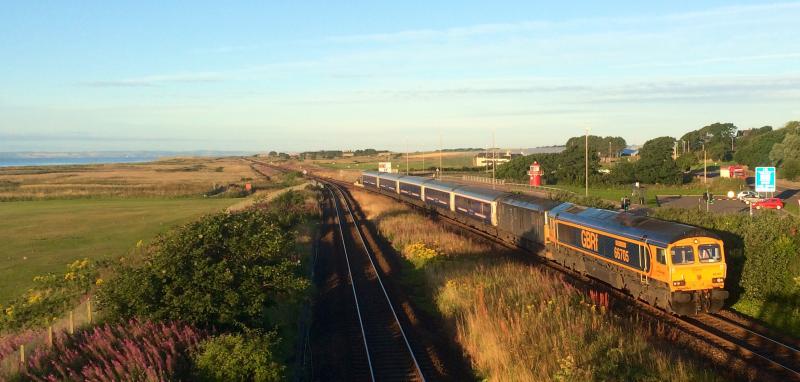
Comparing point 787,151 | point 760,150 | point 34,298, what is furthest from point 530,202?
point 760,150

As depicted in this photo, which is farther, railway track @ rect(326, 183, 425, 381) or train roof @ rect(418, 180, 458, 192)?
train roof @ rect(418, 180, 458, 192)

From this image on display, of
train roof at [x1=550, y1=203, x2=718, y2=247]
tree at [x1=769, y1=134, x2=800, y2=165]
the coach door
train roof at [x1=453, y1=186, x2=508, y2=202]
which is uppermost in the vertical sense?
tree at [x1=769, y1=134, x2=800, y2=165]

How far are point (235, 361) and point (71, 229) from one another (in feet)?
154

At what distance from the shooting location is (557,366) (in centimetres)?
1334

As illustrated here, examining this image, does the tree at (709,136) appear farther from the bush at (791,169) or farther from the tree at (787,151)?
the bush at (791,169)

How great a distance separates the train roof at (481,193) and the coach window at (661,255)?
62.8 ft

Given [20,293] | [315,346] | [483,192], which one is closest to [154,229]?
[20,293]

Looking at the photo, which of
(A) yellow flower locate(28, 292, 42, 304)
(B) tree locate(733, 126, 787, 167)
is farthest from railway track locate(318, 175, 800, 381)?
(B) tree locate(733, 126, 787, 167)

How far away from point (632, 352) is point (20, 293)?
87.7 ft

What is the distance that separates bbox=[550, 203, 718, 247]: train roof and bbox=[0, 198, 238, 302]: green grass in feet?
82.2

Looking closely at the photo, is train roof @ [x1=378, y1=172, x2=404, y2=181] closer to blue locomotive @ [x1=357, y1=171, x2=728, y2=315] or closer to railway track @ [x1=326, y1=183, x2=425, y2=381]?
blue locomotive @ [x1=357, y1=171, x2=728, y2=315]

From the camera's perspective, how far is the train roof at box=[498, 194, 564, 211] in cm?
2968

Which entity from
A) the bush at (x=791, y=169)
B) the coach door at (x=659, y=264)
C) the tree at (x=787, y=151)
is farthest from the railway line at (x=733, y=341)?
the tree at (x=787, y=151)

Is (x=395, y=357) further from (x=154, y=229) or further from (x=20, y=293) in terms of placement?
(x=154, y=229)
